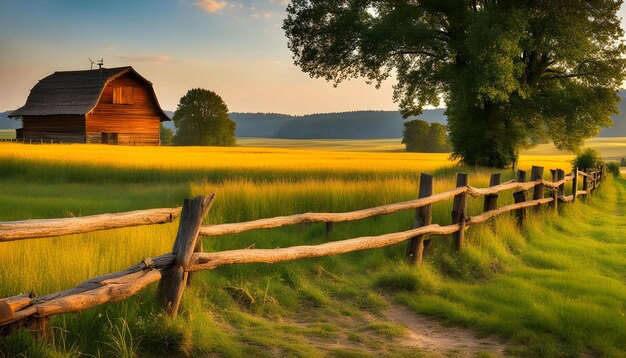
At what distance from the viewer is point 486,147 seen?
94.6 feet

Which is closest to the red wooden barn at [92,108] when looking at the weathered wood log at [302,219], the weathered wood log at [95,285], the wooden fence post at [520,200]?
the wooden fence post at [520,200]

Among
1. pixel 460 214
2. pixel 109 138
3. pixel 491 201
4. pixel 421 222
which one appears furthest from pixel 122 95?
pixel 421 222

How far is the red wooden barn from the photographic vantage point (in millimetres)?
47125

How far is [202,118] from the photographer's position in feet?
258

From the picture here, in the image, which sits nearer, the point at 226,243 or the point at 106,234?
the point at 106,234

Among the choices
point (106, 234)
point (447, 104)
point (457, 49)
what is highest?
point (457, 49)

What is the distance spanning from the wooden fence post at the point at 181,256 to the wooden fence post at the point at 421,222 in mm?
4371

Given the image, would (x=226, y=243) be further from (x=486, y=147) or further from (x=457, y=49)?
(x=486, y=147)

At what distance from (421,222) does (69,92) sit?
155 ft

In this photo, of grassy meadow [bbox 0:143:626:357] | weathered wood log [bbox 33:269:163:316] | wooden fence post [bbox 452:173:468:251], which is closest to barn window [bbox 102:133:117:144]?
grassy meadow [bbox 0:143:626:357]

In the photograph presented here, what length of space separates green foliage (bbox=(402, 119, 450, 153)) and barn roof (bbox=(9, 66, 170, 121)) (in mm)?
48471

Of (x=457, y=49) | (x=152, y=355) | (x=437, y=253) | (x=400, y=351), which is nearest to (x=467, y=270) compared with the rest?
(x=437, y=253)

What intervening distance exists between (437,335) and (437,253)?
3.28m

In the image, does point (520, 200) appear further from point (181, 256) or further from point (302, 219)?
point (181, 256)
